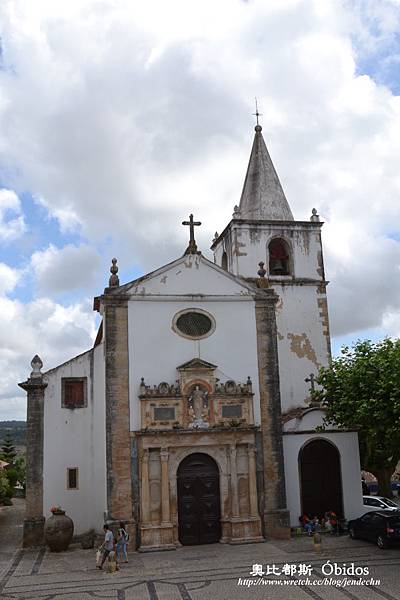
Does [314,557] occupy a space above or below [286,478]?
below

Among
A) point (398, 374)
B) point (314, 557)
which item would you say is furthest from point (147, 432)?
point (398, 374)

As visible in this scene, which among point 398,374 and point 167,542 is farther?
point 167,542

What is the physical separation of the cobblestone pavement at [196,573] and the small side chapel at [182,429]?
1.39 metres

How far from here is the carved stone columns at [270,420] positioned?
77.3 ft

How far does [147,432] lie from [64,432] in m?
4.25

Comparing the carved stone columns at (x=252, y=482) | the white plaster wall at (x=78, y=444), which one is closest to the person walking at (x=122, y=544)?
the white plaster wall at (x=78, y=444)

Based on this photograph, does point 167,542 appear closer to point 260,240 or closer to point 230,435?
point 230,435

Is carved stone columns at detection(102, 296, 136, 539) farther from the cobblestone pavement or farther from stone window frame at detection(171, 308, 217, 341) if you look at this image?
stone window frame at detection(171, 308, 217, 341)

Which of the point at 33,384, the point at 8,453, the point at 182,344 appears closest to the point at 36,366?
the point at 33,384

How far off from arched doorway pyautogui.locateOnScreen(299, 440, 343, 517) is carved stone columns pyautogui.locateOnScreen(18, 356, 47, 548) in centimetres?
1053

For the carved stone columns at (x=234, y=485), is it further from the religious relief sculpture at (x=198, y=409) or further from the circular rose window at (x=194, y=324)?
the circular rose window at (x=194, y=324)

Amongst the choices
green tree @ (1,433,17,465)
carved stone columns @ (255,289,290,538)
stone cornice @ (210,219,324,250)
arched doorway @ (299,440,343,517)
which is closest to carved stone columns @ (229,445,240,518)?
carved stone columns @ (255,289,290,538)

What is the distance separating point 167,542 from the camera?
22453mm

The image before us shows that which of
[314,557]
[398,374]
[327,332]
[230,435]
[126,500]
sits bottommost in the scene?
[314,557]
